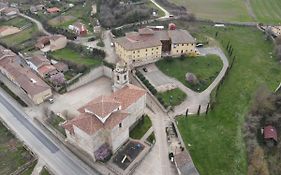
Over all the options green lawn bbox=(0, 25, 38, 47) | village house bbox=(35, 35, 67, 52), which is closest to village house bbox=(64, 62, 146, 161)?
village house bbox=(35, 35, 67, 52)

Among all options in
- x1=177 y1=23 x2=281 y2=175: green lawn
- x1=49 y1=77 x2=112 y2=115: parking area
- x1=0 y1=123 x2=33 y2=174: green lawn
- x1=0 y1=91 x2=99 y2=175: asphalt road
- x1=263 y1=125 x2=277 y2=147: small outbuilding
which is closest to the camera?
x1=0 y1=91 x2=99 y2=175: asphalt road

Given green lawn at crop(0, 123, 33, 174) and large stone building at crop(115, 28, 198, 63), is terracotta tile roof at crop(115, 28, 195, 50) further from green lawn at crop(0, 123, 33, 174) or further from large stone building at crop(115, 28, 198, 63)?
green lawn at crop(0, 123, 33, 174)

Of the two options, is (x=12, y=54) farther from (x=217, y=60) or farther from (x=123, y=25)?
(x=217, y=60)

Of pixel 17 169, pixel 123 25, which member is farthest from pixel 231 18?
pixel 17 169

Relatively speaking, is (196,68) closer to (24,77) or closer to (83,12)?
(24,77)

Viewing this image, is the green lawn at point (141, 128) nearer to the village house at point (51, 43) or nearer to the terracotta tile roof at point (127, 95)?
the terracotta tile roof at point (127, 95)

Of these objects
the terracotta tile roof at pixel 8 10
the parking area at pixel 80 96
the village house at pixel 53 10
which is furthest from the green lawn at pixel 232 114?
the terracotta tile roof at pixel 8 10
